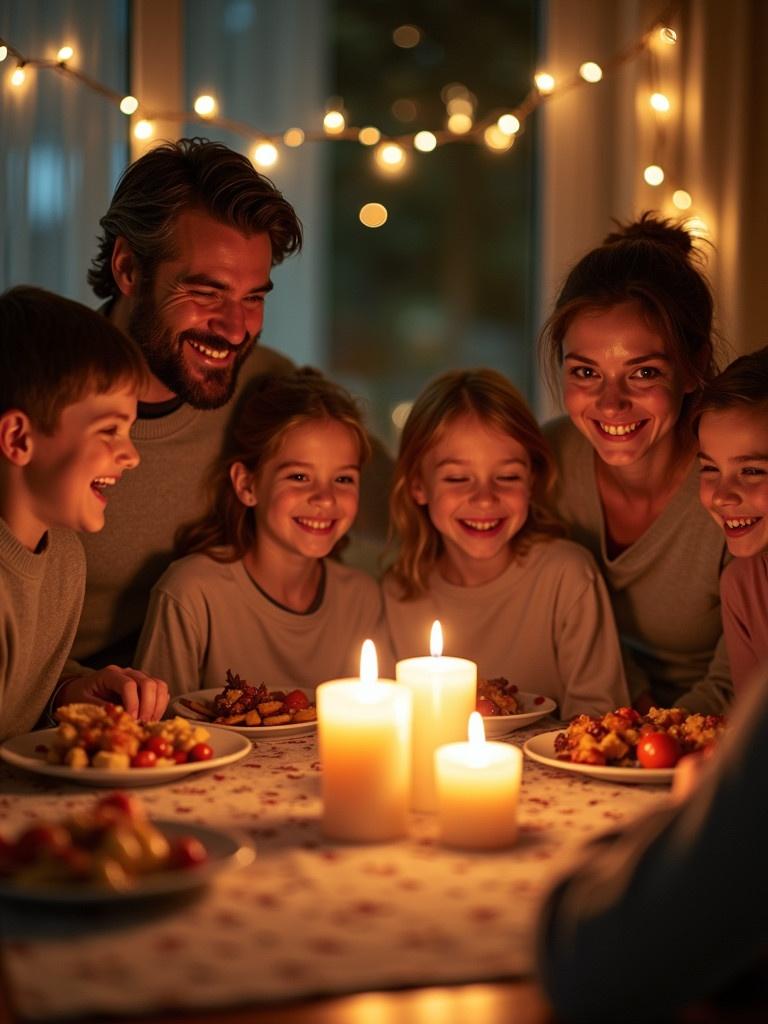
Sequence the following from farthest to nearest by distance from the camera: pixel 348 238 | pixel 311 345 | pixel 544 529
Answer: pixel 348 238
pixel 311 345
pixel 544 529

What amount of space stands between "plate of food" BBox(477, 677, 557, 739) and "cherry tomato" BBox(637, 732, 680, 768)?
0.26 m

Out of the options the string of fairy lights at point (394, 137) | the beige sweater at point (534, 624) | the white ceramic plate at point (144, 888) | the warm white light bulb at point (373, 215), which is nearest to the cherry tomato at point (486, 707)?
the beige sweater at point (534, 624)

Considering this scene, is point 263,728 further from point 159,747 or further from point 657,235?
point 657,235

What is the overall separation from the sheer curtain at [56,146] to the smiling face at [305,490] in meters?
0.97

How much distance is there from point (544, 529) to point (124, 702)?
93 centimetres

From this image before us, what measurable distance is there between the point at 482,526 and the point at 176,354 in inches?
24.2

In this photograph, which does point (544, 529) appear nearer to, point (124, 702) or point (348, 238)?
point (124, 702)

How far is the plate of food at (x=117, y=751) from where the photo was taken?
146cm

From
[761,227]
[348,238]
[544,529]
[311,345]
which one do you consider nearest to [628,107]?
[761,227]

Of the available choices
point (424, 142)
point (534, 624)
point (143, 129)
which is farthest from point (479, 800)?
point (143, 129)

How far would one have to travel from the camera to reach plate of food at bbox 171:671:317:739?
1.73 metres

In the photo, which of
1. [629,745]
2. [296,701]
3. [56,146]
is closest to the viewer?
[629,745]

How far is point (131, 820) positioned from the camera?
1127 mm

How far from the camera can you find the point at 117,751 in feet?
4.85
